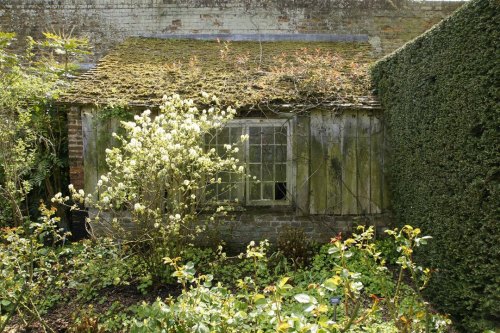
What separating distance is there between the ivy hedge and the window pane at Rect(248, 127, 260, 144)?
8.14 ft

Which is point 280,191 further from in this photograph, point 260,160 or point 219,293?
point 219,293

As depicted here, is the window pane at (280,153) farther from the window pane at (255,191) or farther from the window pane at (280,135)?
the window pane at (255,191)

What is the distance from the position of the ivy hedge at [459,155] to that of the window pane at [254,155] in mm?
2506

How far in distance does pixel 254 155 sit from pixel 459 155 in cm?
350

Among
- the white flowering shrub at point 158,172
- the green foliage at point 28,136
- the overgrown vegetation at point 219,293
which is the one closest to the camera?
the overgrown vegetation at point 219,293

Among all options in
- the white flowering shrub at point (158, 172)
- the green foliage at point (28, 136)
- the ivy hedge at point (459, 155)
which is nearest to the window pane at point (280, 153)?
the white flowering shrub at point (158, 172)

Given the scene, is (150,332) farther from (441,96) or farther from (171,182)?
(441,96)

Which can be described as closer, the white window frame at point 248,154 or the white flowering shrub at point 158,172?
the white flowering shrub at point 158,172

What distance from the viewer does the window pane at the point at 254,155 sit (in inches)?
273

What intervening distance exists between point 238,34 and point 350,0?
351cm

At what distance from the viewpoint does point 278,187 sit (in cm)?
702

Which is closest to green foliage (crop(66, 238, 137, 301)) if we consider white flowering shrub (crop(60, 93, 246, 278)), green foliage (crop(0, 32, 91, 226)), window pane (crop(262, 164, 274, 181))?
white flowering shrub (crop(60, 93, 246, 278))

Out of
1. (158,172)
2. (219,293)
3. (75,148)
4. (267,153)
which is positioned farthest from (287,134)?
(219,293)

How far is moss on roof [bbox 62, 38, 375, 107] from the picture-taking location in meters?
6.71
